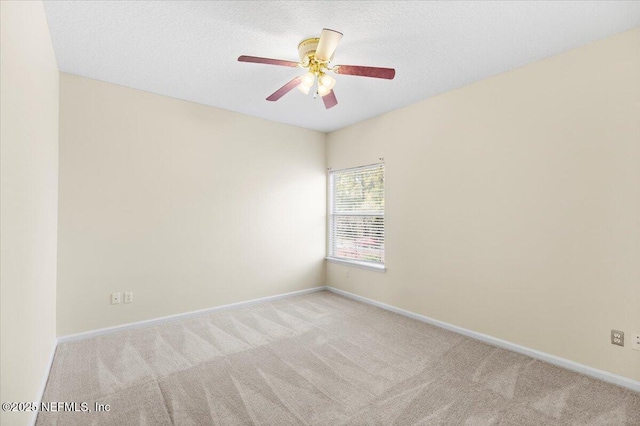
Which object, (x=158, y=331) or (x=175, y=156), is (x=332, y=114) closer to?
(x=175, y=156)

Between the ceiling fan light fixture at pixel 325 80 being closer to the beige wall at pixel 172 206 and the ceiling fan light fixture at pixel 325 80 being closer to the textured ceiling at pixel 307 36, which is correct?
the textured ceiling at pixel 307 36

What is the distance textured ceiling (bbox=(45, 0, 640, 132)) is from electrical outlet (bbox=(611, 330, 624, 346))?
88.9 inches

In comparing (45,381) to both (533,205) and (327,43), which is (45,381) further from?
(533,205)

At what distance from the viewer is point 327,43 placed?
205 centimetres

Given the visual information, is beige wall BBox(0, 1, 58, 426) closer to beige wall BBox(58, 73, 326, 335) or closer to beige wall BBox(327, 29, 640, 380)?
beige wall BBox(58, 73, 326, 335)

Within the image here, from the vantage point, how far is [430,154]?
139 inches

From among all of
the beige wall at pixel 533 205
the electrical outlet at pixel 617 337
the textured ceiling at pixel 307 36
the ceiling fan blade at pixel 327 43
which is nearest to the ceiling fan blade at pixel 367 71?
the ceiling fan blade at pixel 327 43

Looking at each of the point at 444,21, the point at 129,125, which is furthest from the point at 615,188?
the point at 129,125

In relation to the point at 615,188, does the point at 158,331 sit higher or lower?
lower

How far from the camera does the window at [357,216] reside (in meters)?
4.25

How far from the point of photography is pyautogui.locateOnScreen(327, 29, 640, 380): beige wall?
2270mm

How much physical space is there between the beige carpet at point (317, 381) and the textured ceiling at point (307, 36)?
8.65 feet

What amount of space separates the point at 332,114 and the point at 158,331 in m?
3.37

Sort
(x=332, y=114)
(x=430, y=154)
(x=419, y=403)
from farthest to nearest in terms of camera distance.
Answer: (x=332, y=114)
(x=430, y=154)
(x=419, y=403)
